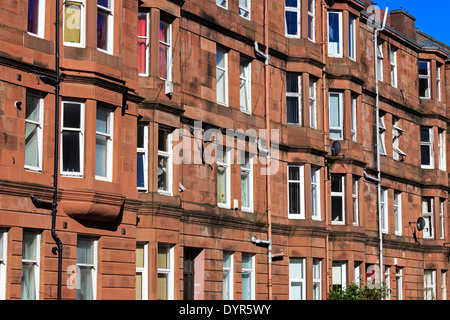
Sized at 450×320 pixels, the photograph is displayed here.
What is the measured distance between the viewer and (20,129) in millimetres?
20828

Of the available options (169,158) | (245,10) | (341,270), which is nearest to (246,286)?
(169,158)

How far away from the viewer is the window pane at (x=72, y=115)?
22.3 m

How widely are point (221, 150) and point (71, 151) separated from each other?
8431mm

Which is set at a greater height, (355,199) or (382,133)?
(382,133)

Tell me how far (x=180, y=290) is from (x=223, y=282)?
349cm

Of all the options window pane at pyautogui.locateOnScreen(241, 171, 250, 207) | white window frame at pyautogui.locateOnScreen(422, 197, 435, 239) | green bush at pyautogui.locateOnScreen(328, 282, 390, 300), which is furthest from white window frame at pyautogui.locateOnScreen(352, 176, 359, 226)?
white window frame at pyautogui.locateOnScreen(422, 197, 435, 239)

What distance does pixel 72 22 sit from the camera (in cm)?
2281

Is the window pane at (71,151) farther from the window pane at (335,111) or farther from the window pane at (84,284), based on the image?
the window pane at (335,111)

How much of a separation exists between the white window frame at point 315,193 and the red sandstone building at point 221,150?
74 mm

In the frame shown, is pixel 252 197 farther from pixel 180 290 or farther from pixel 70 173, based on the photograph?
pixel 70 173

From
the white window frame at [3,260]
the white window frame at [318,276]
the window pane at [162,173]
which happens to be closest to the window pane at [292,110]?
the white window frame at [318,276]

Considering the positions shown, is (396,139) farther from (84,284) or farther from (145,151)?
(84,284)

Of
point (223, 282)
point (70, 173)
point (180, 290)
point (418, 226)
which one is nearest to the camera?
point (70, 173)
